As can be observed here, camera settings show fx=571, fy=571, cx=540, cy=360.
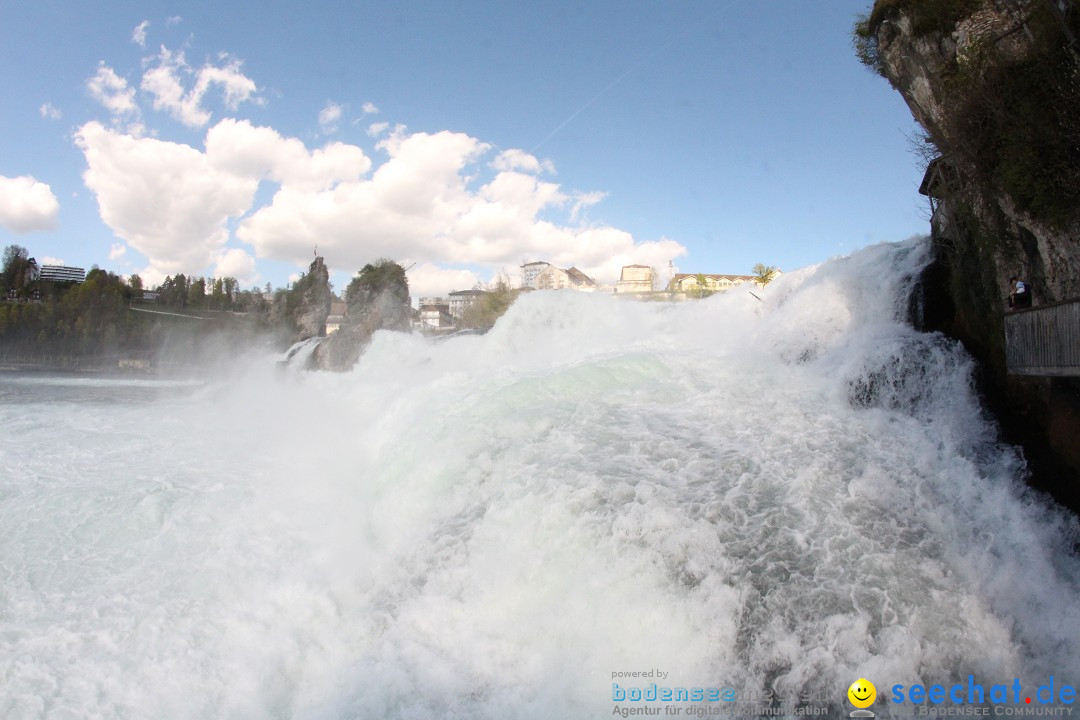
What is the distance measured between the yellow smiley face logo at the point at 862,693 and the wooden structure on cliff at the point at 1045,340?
4.18 m

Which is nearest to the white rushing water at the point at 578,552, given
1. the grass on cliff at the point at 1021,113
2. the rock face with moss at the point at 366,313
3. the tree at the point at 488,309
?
the grass on cliff at the point at 1021,113

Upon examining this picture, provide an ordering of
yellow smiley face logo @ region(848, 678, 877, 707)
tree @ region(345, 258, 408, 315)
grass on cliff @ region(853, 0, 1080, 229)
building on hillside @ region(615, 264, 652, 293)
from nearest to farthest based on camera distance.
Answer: yellow smiley face logo @ region(848, 678, 877, 707) → grass on cliff @ region(853, 0, 1080, 229) → tree @ region(345, 258, 408, 315) → building on hillside @ region(615, 264, 652, 293)

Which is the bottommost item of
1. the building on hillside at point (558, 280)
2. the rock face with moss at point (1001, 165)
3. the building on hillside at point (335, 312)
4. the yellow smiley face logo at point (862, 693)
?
the yellow smiley face logo at point (862, 693)

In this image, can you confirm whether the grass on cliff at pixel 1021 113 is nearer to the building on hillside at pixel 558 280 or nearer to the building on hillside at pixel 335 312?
the building on hillside at pixel 335 312

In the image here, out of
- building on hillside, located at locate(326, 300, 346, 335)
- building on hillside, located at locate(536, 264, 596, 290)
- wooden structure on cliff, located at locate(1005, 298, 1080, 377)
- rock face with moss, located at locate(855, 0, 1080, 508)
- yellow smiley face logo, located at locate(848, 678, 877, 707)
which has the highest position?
building on hillside, located at locate(536, 264, 596, 290)

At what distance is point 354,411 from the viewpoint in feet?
52.1

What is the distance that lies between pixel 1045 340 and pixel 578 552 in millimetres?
5883

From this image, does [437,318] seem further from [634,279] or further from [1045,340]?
[1045,340]

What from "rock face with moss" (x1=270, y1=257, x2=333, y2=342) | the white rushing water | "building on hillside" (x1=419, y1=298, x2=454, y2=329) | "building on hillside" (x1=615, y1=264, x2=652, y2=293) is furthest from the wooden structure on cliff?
"building on hillside" (x1=615, y1=264, x2=652, y2=293)

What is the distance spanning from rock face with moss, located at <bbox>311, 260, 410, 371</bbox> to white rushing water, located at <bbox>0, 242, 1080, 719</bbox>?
806 inches

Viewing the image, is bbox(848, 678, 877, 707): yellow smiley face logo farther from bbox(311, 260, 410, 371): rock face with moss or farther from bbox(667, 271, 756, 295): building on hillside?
bbox(667, 271, 756, 295): building on hillside

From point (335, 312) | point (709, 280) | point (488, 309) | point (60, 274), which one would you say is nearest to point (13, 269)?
point (60, 274)

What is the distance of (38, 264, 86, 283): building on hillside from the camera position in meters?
84.3

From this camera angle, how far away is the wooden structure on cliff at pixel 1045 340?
6.01m
